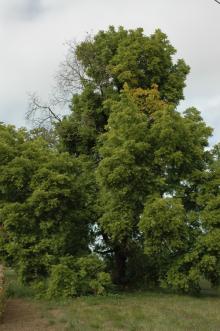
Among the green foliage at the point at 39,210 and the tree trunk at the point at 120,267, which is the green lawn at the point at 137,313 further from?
the tree trunk at the point at 120,267

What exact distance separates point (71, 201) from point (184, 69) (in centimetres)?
781

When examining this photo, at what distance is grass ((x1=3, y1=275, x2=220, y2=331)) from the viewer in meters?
11.7

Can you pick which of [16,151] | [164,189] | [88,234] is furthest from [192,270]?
[16,151]

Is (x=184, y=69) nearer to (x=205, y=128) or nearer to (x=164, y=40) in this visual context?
(x=164, y=40)

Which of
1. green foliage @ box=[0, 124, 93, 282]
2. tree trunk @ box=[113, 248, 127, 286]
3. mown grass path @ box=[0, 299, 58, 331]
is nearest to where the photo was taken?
mown grass path @ box=[0, 299, 58, 331]

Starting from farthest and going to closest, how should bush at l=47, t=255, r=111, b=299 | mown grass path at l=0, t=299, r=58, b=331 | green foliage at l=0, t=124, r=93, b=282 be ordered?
green foliage at l=0, t=124, r=93, b=282 < bush at l=47, t=255, r=111, b=299 < mown grass path at l=0, t=299, r=58, b=331

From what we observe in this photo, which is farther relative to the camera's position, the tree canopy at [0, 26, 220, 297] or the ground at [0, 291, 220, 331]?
the tree canopy at [0, 26, 220, 297]

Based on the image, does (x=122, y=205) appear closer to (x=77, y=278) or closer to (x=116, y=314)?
(x=77, y=278)

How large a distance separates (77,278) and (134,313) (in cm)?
307

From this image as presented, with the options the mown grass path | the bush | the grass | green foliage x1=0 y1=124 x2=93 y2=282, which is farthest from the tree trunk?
the mown grass path

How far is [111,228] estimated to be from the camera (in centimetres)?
1602

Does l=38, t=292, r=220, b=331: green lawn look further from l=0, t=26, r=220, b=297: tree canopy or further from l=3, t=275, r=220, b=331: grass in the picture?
l=0, t=26, r=220, b=297: tree canopy

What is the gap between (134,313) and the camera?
13.1 metres

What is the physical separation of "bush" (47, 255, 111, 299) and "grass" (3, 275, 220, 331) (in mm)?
404
